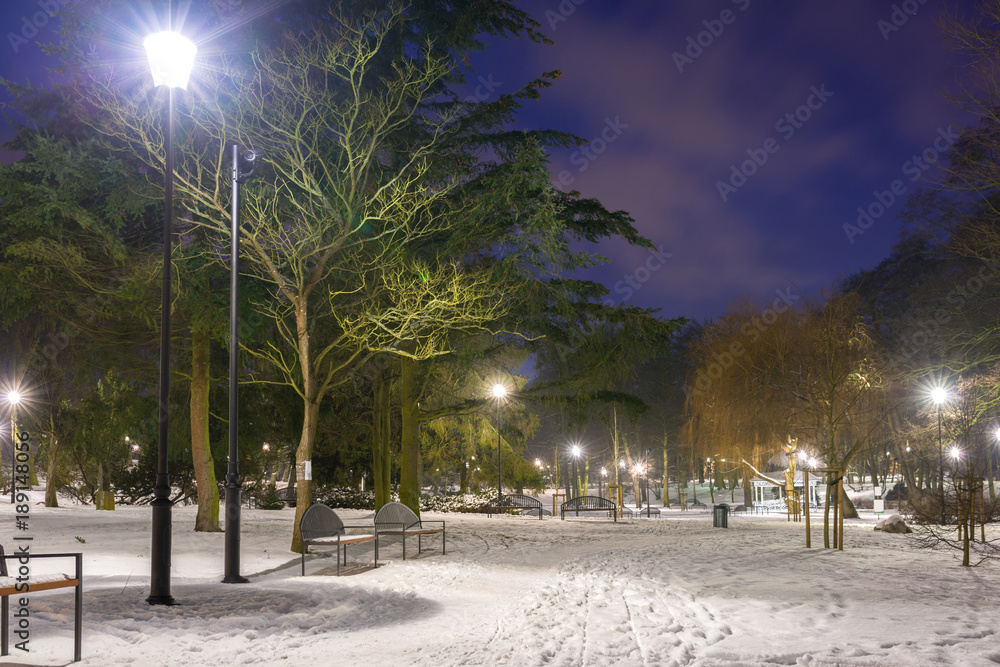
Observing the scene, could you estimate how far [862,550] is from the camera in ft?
52.5

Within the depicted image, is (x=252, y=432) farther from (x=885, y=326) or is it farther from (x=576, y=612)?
(x=885, y=326)

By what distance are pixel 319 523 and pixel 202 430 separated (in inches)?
281

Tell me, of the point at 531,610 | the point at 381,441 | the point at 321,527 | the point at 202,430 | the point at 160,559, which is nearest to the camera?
the point at 160,559

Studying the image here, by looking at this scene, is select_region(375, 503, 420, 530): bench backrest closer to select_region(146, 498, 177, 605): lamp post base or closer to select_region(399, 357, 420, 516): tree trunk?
select_region(399, 357, 420, 516): tree trunk

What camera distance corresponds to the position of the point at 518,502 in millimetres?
35531

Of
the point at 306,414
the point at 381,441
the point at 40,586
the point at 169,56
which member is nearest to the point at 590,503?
the point at 381,441

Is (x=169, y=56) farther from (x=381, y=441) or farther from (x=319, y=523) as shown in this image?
(x=381, y=441)

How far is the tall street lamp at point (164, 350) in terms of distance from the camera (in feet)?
26.7

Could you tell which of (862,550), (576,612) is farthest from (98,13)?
(862,550)

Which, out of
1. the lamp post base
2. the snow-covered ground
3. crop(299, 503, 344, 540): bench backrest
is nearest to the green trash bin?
the snow-covered ground

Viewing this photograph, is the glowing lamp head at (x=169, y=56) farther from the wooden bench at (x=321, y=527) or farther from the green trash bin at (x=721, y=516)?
the green trash bin at (x=721, y=516)

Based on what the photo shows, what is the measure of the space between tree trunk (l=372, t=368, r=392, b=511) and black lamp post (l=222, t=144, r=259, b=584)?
12526mm

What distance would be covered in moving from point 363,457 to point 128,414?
11.9 metres

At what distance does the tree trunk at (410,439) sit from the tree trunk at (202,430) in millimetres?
5021
